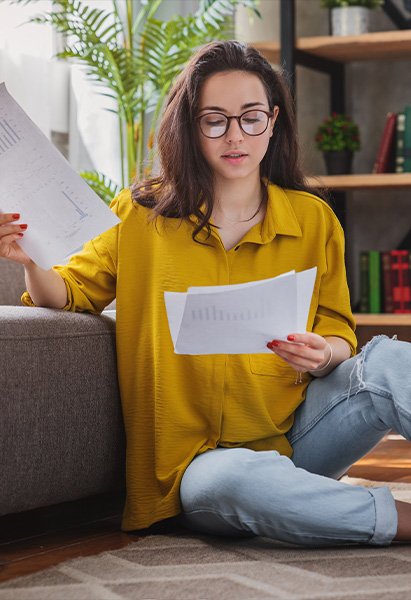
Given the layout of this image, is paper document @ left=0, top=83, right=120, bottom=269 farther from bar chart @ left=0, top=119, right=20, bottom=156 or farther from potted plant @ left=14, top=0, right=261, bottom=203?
potted plant @ left=14, top=0, right=261, bottom=203

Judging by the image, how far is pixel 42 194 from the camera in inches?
46.7

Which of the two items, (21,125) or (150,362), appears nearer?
(21,125)

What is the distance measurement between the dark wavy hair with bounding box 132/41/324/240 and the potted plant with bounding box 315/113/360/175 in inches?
60.3

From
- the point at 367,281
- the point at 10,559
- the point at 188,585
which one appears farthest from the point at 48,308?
the point at 367,281

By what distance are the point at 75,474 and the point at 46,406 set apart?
0.14m

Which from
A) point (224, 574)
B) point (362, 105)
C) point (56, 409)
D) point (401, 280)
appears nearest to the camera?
point (224, 574)

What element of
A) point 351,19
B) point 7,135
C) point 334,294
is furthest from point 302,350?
point 351,19

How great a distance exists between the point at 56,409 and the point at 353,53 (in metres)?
2.16

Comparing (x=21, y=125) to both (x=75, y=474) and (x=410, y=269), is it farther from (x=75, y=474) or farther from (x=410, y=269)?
(x=410, y=269)

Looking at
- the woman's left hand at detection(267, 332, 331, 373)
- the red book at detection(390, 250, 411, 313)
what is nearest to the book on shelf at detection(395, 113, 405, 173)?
the red book at detection(390, 250, 411, 313)

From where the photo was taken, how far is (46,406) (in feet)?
4.09

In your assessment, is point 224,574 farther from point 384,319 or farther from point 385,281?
point 385,281

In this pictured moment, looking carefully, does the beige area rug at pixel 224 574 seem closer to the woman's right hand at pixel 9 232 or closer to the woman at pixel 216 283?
the woman at pixel 216 283

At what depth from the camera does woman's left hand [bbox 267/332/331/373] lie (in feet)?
3.84
